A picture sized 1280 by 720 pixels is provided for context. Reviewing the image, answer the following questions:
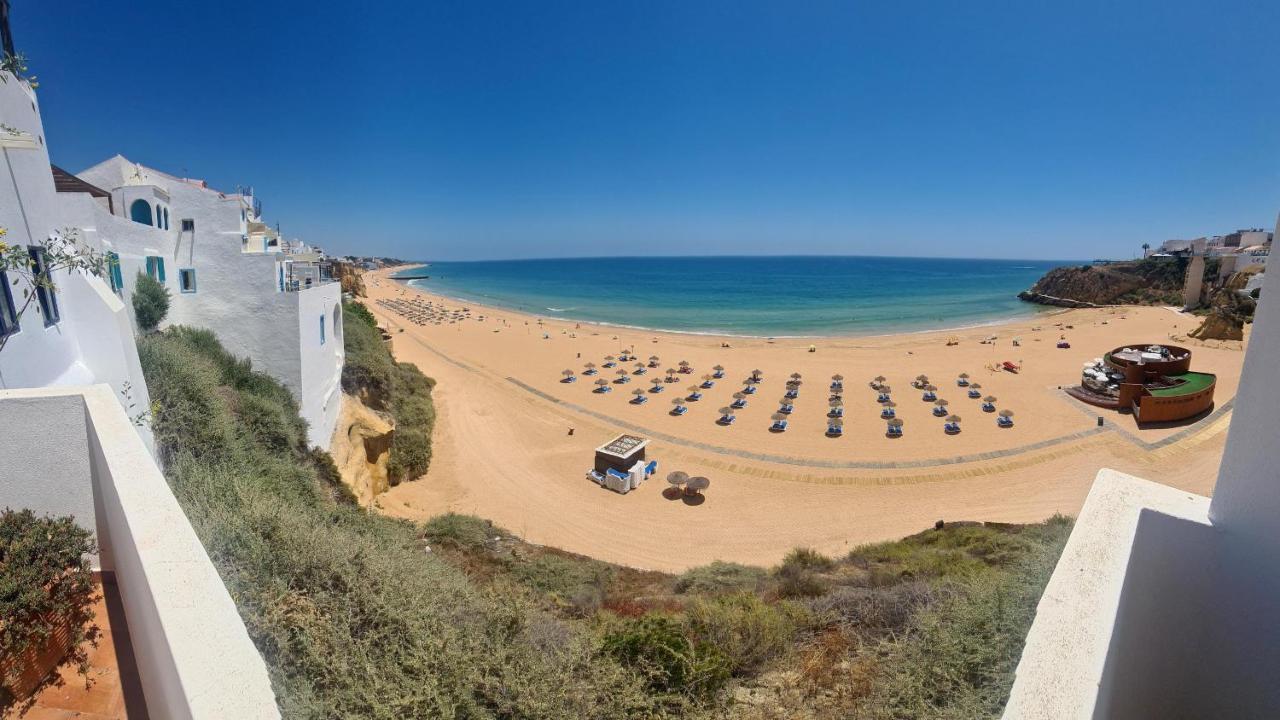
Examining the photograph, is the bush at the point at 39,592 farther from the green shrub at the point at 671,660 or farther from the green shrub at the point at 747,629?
the green shrub at the point at 747,629

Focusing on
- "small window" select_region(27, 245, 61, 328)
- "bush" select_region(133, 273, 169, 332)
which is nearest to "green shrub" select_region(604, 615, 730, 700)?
"small window" select_region(27, 245, 61, 328)

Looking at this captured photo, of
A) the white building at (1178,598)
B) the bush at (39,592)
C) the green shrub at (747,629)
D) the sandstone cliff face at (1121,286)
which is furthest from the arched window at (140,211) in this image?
the sandstone cliff face at (1121,286)

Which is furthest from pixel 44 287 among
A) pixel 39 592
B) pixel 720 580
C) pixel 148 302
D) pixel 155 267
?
pixel 720 580

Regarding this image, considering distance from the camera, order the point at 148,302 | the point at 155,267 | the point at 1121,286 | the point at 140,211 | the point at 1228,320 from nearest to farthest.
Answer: the point at 148,302, the point at 155,267, the point at 140,211, the point at 1228,320, the point at 1121,286

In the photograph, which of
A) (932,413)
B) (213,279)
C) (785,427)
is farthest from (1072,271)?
(213,279)

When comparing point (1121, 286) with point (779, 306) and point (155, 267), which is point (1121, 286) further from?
point (155, 267)
